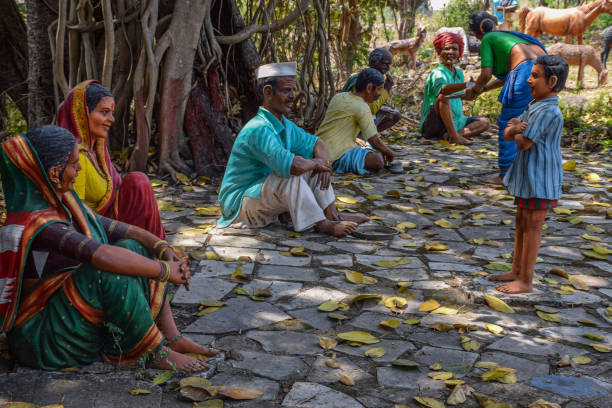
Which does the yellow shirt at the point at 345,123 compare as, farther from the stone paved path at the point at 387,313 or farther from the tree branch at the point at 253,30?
the tree branch at the point at 253,30

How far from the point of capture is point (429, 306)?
2939 mm

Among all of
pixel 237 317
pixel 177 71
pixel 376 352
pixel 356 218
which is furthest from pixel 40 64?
pixel 376 352

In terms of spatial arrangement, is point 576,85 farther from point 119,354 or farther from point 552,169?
point 119,354

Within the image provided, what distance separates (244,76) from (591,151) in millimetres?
4328

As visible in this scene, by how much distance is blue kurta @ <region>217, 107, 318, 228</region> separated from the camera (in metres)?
3.90

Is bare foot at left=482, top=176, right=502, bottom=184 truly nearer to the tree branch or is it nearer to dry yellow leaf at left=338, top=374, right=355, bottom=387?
the tree branch

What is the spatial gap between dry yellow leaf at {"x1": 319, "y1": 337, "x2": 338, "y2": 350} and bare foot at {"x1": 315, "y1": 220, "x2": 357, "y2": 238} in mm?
1576

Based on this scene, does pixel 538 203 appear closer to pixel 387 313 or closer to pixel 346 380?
pixel 387 313

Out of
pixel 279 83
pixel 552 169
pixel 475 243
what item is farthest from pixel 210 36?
pixel 552 169

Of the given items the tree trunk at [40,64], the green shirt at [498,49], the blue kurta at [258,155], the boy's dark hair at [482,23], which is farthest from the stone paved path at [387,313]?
the boy's dark hair at [482,23]

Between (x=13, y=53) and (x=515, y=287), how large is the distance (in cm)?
518

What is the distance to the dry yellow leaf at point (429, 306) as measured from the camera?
292 centimetres

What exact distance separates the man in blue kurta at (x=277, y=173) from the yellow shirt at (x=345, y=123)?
1491 mm

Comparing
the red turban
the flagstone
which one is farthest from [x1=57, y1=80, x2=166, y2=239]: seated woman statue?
the red turban
